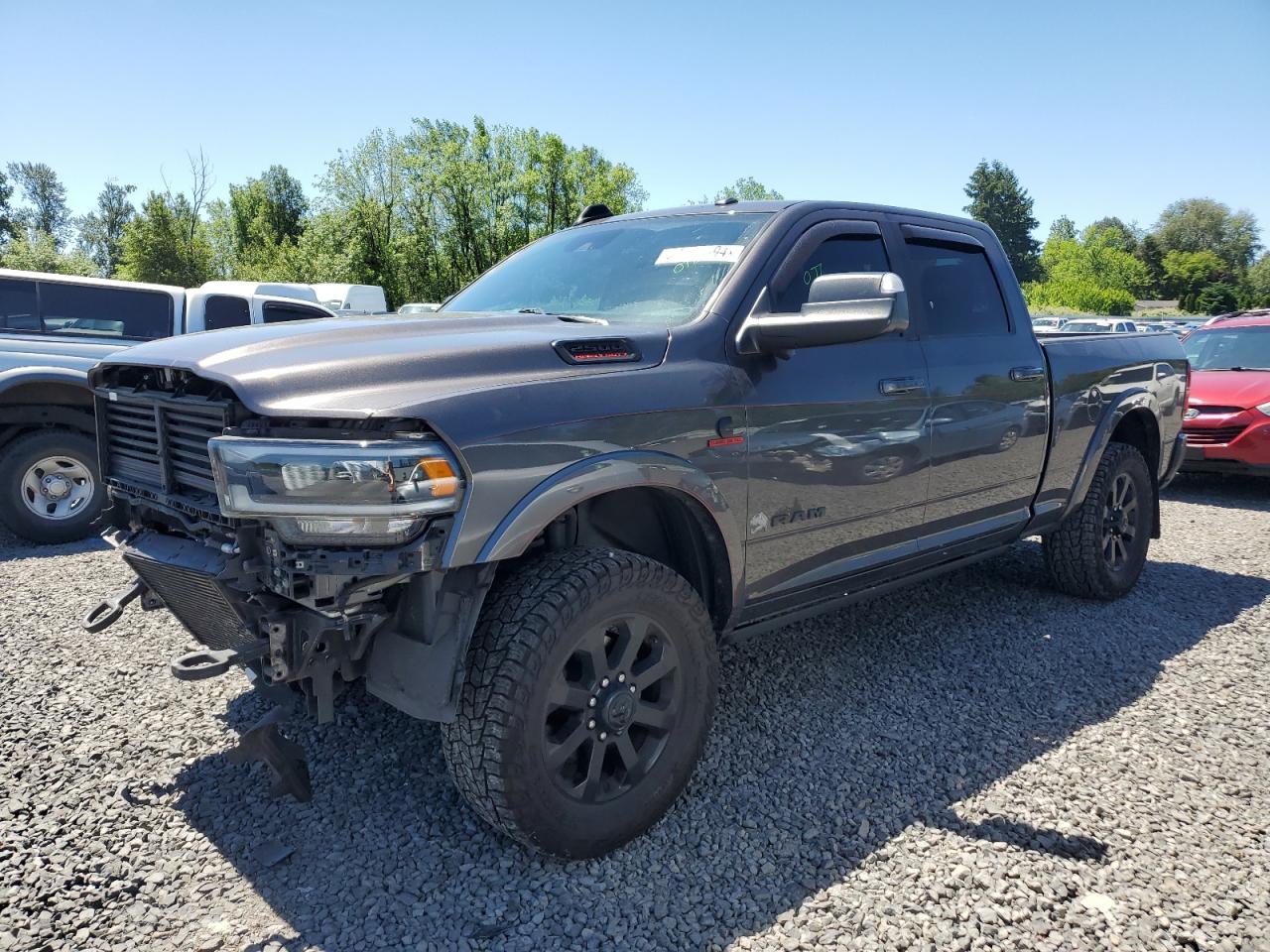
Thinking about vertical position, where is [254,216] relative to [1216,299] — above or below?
above

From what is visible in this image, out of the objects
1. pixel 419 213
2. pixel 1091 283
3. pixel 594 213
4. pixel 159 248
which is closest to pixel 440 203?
pixel 419 213

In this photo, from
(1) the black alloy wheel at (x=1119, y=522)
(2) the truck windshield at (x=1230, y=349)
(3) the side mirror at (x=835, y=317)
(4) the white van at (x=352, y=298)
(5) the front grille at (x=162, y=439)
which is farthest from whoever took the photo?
(4) the white van at (x=352, y=298)

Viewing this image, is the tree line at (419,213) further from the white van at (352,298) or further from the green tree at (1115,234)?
the green tree at (1115,234)

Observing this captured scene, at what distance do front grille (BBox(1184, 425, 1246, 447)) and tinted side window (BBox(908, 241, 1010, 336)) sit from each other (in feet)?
17.9

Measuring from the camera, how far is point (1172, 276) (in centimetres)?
8006

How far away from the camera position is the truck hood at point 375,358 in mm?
2135

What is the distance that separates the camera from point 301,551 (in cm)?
207

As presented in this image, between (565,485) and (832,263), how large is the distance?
1646 mm

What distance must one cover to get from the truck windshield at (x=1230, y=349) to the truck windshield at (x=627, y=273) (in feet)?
26.2

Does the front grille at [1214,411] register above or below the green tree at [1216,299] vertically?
below

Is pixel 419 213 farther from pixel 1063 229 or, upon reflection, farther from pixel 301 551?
pixel 1063 229

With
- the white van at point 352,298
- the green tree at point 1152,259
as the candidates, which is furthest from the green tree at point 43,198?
the green tree at point 1152,259

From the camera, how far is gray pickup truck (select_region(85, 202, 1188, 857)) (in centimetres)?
212

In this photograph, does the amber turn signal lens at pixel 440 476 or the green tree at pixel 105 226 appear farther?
the green tree at pixel 105 226
